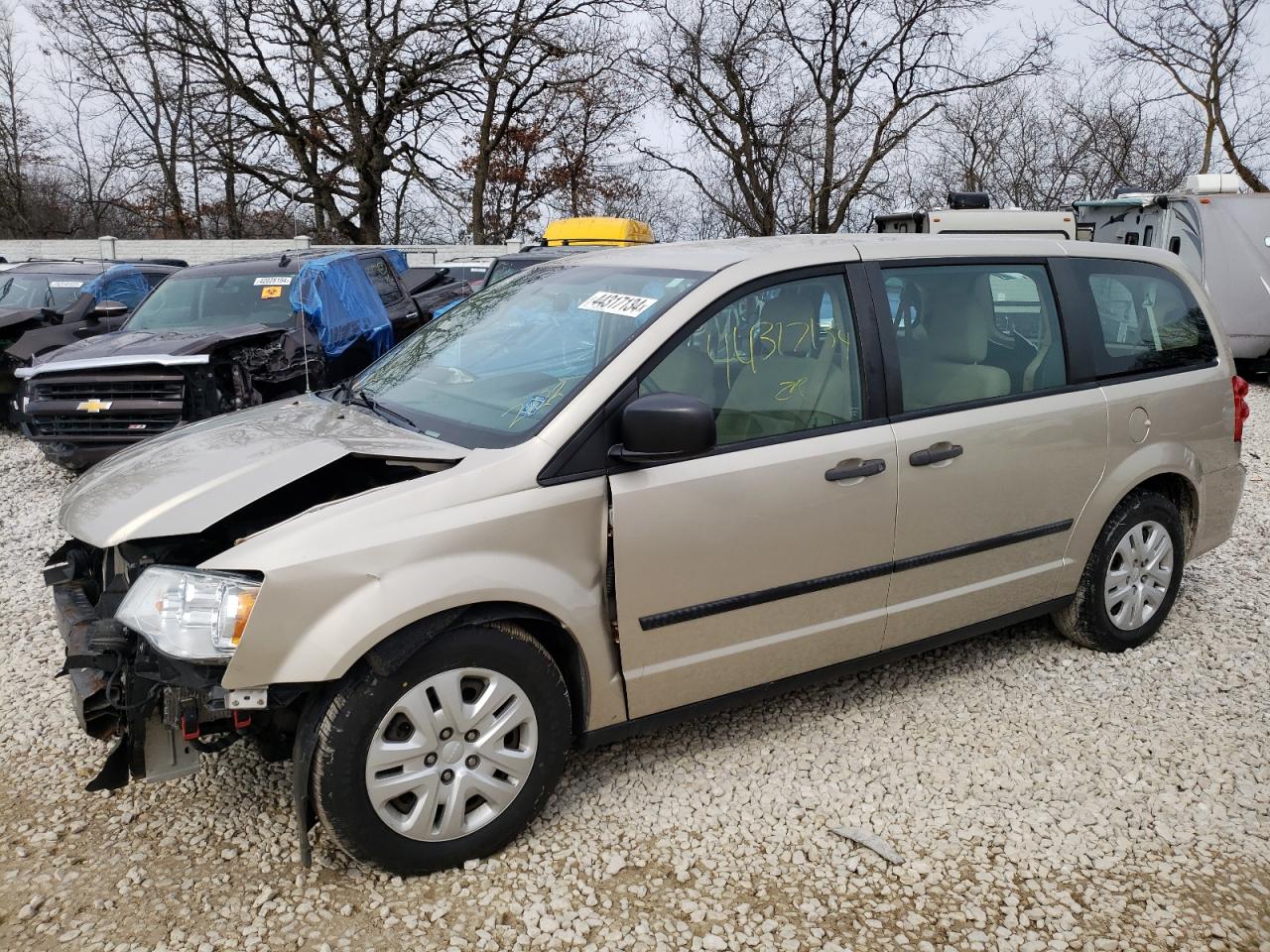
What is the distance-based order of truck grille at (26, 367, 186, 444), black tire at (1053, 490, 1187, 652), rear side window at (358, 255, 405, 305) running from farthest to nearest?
1. rear side window at (358, 255, 405, 305)
2. truck grille at (26, 367, 186, 444)
3. black tire at (1053, 490, 1187, 652)

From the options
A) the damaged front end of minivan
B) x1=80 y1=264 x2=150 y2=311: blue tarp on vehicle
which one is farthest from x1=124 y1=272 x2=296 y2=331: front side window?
the damaged front end of minivan

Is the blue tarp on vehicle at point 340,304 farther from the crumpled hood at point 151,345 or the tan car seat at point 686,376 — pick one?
the tan car seat at point 686,376

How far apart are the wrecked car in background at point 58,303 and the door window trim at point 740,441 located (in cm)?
816

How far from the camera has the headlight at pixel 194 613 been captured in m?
2.58

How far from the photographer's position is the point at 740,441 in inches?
127

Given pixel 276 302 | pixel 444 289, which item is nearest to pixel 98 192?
pixel 444 289

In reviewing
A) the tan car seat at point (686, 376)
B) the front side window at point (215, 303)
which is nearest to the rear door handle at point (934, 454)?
the tan car seat at point (686, 376)

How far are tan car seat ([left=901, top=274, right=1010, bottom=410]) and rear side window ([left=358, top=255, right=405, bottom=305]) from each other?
24.5ft

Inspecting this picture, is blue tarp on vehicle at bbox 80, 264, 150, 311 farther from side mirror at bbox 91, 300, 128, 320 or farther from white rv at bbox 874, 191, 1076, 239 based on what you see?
white rv at bbox 874, 191, 1076, 239

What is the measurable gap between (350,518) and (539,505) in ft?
1.72

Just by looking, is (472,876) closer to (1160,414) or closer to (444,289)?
(1160,414)

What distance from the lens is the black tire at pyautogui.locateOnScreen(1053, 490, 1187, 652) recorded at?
427 cm

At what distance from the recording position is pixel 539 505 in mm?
2871

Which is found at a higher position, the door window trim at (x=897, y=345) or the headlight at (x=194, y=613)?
the door window trim at (x=897, y=345)
